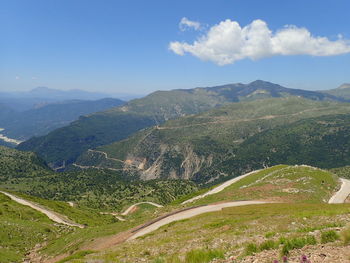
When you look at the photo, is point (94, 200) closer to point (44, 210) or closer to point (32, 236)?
point (44, 210)

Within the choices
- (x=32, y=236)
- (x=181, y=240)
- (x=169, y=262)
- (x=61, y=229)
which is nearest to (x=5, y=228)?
(x=32, y=236)

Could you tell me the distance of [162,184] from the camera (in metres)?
165

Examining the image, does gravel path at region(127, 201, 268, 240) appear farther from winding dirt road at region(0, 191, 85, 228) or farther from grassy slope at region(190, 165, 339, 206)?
winding dirt road at region(0, 191, 85, 228)

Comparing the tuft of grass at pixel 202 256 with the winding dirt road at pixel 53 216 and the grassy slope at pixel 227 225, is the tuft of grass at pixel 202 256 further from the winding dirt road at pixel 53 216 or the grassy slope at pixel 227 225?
the winding dirt road at pixel 53 216

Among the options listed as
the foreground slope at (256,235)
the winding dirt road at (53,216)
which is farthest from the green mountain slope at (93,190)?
the foreground slope at (256,235)

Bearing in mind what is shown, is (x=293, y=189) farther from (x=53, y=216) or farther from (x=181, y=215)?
(x=53, y=216)

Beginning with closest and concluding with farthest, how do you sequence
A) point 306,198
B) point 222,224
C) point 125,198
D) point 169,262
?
point 169,262 → point 222,224 → point 306,198 → point 125,198

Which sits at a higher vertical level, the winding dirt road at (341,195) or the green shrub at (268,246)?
the green shrub at (268,246)

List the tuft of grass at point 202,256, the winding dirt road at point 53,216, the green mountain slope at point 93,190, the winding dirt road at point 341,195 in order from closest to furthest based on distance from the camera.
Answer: the tuft of grass at point 202,256 → the winding dirt road at point 341,195 → the winding dirt road at point 53,216 → the green mountain slope at point 93,190

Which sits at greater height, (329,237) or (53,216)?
(329,237)

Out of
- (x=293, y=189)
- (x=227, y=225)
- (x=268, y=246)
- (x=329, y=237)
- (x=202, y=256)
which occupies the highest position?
(x=329, y=237)

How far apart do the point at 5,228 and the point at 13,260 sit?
14.5 meters

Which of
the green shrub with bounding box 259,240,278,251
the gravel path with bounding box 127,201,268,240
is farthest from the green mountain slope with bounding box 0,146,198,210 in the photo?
the green shrub with bounding box 259,240,278,251

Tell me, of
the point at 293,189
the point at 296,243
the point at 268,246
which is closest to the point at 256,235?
the point at 268,246
